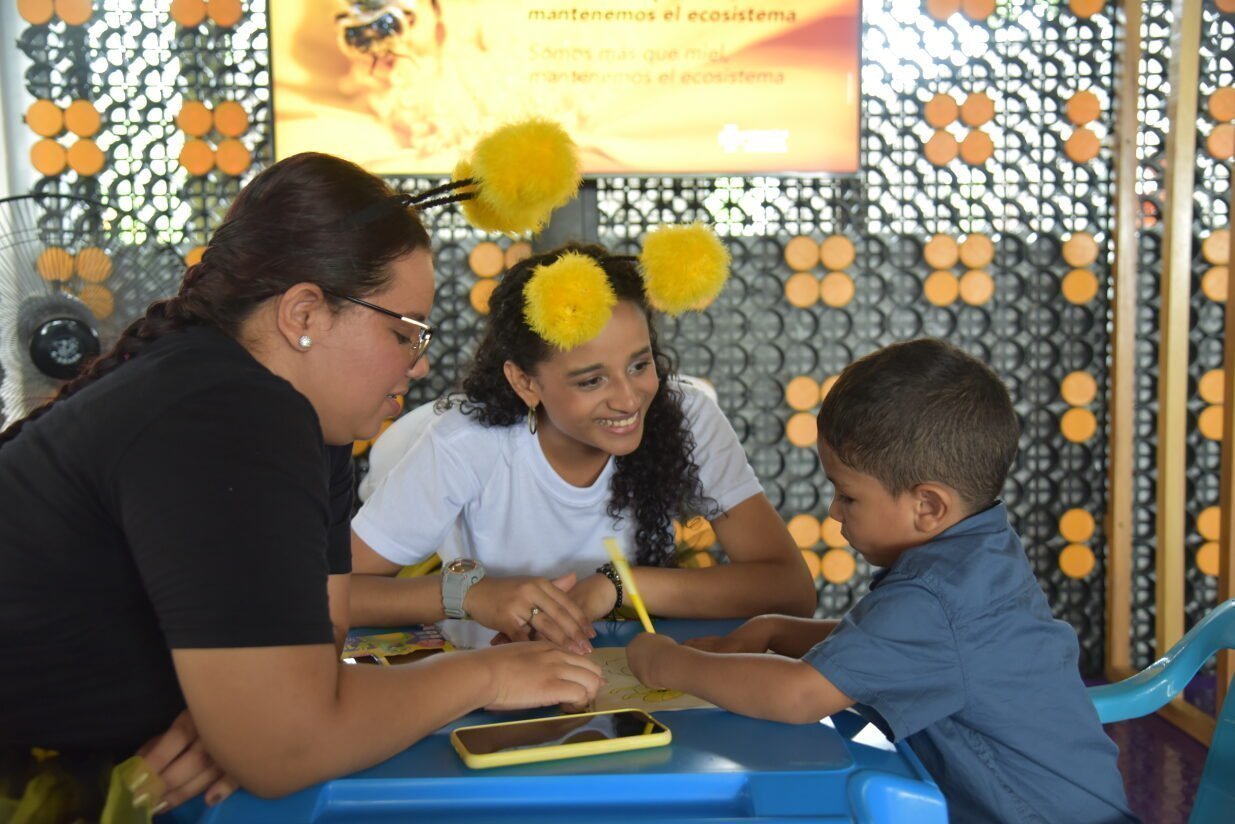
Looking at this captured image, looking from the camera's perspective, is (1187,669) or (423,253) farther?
(1187,669)

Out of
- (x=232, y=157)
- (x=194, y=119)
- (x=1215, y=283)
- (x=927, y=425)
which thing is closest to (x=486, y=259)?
(x=232, y=157)

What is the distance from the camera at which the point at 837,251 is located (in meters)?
2.98

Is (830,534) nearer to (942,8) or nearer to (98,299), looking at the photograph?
(942,8)

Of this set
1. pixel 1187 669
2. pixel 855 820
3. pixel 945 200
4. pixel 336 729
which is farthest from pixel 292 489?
pixel 945 200

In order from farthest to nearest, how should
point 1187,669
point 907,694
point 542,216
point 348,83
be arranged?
point 348,83 → point 542,216 → point 1187,669 → point 907,694

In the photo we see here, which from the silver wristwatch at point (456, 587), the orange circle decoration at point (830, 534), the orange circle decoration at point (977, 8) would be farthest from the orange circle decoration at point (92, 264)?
the orange circle decoration at point (977, 8)

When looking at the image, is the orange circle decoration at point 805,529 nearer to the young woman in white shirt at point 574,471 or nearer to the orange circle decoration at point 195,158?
the young woman in white shirt at point 574,471

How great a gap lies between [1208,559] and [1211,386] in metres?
0.50

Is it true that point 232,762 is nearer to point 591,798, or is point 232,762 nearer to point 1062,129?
point 591,798

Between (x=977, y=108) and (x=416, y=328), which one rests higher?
(x=977, y=108)

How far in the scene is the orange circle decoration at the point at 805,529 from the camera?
303 cm

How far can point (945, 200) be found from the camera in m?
2.99

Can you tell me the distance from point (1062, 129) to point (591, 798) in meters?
2.73

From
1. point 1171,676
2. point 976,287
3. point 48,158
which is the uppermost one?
point 48,158
